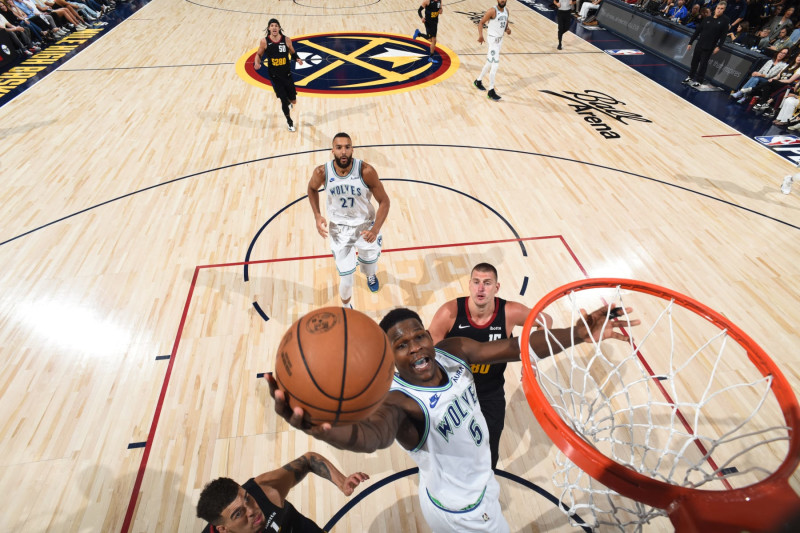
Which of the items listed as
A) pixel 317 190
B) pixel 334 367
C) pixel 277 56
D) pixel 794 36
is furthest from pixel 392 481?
pixel 794 36

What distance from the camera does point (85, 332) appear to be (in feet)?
14.3

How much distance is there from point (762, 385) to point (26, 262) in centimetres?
776

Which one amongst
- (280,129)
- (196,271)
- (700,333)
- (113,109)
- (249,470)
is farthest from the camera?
(113,109)

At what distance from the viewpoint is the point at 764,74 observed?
849 cm

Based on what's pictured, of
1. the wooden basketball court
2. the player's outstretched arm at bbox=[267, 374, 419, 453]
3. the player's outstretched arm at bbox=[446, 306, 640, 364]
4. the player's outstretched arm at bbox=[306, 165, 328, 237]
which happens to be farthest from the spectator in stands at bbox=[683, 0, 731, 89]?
the player's outstretched arm at bbox=[267, 374, 419, 453]

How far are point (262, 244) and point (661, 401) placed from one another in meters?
4.48

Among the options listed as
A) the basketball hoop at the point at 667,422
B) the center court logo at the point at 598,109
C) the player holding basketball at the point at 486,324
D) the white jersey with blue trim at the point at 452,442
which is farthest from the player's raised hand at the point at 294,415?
the center court logo at the point at 598,109

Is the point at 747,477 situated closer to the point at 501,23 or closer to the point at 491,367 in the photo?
the point at 491,367

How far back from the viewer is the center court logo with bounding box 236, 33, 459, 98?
30.9 ft

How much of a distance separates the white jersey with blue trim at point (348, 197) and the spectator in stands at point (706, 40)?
8678 mm

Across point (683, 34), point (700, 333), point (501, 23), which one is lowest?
point (700, 333)

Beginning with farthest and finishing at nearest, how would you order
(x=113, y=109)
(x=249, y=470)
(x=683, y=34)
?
(x=683, y=34) → (x=113, y=109) → (x=249, y=470)

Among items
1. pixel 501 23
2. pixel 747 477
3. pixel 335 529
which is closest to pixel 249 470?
pixel 335 529

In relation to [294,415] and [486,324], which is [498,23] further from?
[294,415]
